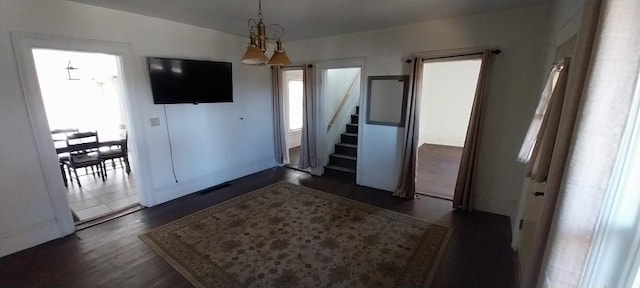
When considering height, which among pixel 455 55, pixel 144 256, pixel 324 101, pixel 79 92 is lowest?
pixel 144 256

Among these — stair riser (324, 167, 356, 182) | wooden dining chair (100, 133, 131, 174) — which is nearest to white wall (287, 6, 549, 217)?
stair riser (324, 167, 356, 182)

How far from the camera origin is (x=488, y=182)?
10.7ft

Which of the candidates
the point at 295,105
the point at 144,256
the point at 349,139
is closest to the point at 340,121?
the point at 349,139

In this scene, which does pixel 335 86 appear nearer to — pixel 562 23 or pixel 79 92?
pixel 562 23

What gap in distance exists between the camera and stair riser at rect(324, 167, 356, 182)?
14.9ft

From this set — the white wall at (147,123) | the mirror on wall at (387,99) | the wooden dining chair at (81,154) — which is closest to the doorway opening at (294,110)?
the white wall at (147,123)

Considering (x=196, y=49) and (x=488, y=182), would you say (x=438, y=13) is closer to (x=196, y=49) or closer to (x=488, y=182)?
Answer: (x=488, y=182)

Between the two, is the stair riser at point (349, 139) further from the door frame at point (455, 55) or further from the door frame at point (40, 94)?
the door frame at point (40, 94)

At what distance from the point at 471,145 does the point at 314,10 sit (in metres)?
2.56

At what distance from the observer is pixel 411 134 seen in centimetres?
358

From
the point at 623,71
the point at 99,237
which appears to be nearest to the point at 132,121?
the point at 99,237

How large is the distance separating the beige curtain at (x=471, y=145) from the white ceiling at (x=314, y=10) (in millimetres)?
704

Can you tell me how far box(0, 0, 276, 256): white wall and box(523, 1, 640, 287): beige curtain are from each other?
13.3 ft

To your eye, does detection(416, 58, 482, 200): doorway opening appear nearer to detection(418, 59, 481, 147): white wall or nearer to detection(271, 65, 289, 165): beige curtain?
detection(418, 59, 481, 147): white wall
